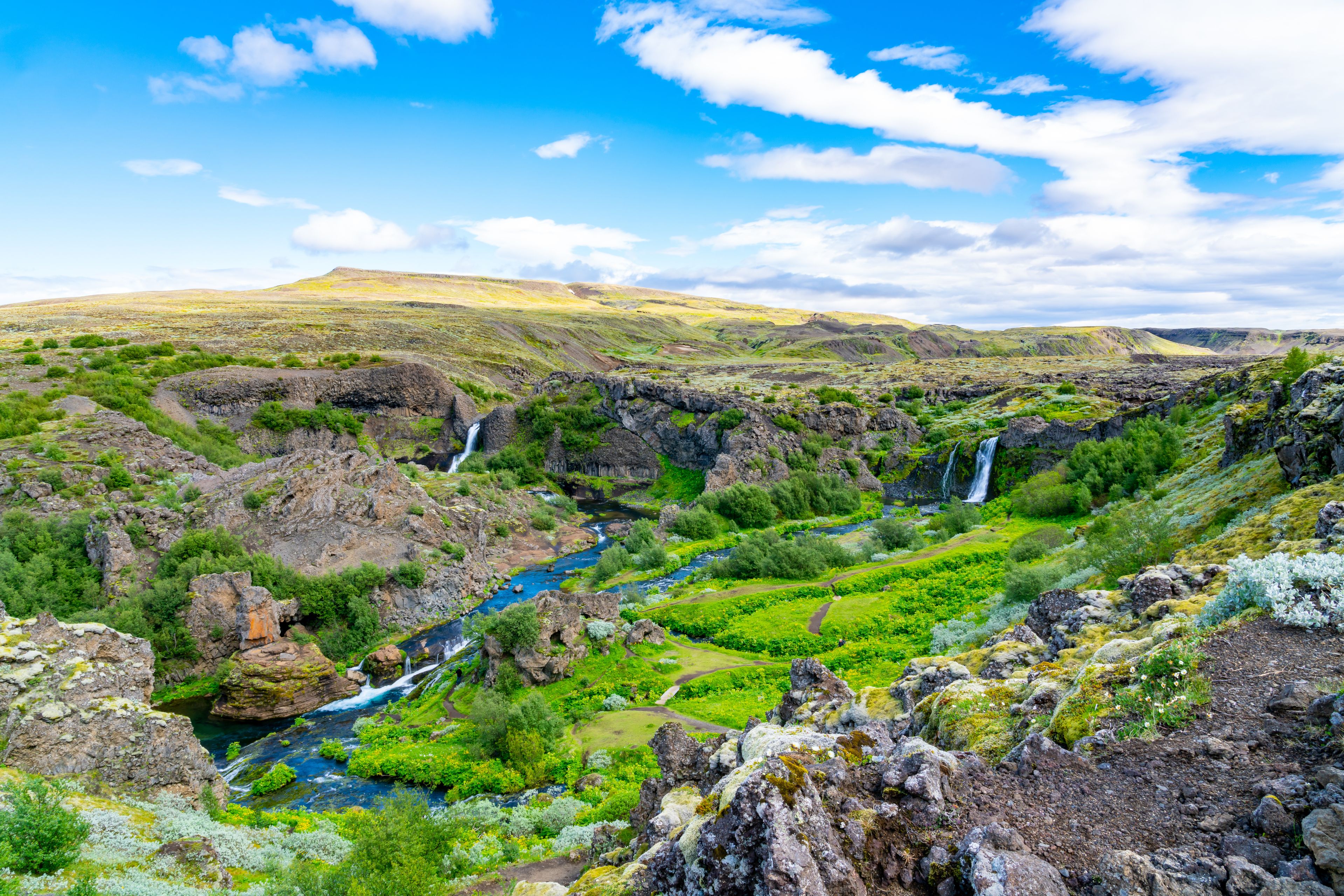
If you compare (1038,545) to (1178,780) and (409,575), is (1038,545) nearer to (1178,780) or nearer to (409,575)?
(1178,780)

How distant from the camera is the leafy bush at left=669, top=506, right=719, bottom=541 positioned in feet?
235

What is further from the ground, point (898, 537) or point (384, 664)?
point (898, 537)

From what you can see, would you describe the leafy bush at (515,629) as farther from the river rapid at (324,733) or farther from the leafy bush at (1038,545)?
the leafy bush at (1038,545)

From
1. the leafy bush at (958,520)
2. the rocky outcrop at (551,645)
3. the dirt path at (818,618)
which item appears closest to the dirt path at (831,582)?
the dirt path at (818,618)

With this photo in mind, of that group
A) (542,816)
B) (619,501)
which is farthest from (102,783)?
(619,501)

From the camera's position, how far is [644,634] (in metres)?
40.9

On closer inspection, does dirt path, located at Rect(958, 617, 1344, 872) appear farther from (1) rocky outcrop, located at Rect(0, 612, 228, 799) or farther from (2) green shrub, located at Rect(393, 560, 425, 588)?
(2) green shrub, located at Rect(393, 560, 425, 588)

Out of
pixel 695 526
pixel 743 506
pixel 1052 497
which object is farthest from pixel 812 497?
pixel 1052 497

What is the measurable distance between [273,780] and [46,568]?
87.0 feet

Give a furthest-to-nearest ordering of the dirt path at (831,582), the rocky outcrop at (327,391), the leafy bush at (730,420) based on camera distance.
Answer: the leafy bush at (730,420) < the rocky outcrop at (327,391) < the dirt path at (831,582)

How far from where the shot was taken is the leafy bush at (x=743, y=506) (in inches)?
2992

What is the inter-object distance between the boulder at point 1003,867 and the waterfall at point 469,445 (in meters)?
99.0

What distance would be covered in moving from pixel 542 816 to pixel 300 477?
1576 inches

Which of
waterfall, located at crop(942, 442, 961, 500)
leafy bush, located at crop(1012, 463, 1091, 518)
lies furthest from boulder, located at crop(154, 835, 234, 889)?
waterfall, located at crop(942, 442, 961, 500)
